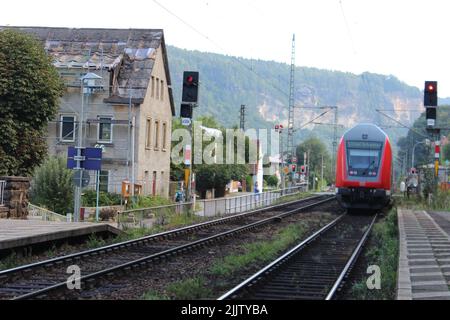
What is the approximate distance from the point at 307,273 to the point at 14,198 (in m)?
12.5

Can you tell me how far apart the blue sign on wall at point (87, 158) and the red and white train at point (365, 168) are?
13199 millimetres

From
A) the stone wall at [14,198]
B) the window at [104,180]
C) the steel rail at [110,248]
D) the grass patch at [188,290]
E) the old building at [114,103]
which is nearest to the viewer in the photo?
the grass patch at [188,290]

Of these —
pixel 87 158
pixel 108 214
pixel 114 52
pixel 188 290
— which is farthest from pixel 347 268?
pixel 114 52

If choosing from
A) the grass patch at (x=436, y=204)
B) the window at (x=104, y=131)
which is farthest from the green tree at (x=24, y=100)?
the grass patch at (x=436, y=204)

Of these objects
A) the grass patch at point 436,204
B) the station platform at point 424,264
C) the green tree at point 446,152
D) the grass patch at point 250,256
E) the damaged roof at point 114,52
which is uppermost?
the damaged roof at point 114,52

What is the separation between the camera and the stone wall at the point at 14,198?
23234 mm

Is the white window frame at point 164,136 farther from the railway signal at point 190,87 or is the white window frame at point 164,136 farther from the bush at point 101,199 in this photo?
the railway signal at point 190,87

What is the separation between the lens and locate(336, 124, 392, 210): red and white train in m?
34.2

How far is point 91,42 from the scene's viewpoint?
170ft

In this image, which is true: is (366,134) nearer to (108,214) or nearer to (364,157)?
(364,157)

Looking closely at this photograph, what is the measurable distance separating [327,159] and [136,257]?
518 feet

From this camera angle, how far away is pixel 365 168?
3434 cm

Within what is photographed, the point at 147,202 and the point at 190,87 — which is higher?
the point at 190,87
